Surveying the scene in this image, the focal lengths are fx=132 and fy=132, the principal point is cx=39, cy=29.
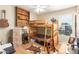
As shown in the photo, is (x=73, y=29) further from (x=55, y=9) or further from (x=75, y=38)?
(x=55, y=9)

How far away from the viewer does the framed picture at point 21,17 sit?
4.10ft

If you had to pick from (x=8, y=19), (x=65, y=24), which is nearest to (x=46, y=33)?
(x=65, y=24)

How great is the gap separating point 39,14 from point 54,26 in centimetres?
18

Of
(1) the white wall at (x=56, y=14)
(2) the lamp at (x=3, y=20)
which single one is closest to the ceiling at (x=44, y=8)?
(1) the white wall at (x=56, y=14)

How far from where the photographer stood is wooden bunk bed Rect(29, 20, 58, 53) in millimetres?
1259

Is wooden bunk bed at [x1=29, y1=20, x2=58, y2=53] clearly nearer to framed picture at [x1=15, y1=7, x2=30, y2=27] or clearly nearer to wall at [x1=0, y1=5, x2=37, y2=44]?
framed picture at [x1=15, y1=7, x2=30, y2=27]

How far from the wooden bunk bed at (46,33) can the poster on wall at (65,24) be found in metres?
0.05

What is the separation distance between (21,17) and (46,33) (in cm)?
28

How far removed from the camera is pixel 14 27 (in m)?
1.24

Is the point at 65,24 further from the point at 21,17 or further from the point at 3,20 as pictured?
the point at 3,20

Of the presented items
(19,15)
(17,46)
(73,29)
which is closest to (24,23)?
(19,15)

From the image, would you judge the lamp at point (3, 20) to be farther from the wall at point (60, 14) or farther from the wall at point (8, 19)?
the wall at point (60, 14)

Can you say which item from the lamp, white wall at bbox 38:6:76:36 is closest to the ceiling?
white wall at bbox 38:6:76:36

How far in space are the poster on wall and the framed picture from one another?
315mm
